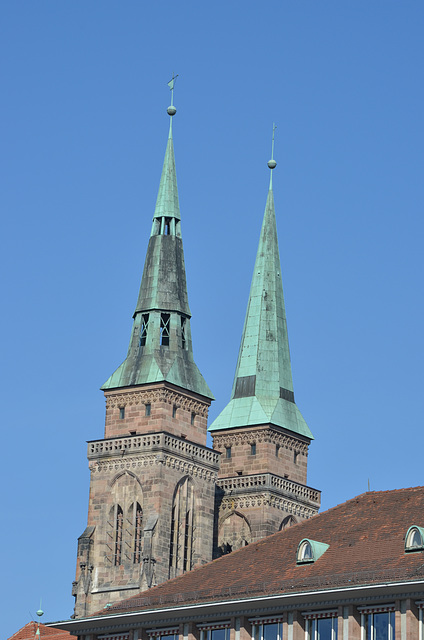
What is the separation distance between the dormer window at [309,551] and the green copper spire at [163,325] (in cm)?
4690

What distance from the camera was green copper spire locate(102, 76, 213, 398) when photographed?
386ft

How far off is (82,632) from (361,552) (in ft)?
38.4

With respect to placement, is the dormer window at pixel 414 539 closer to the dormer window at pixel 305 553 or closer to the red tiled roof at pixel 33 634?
the dormer window at pixel 305 553

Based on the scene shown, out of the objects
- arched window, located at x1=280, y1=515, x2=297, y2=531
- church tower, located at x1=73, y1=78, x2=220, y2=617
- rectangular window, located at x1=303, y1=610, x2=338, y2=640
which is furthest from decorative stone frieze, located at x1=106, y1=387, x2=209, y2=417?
rectangular window, located at x1=303, y1=610, x2=338, y2=640

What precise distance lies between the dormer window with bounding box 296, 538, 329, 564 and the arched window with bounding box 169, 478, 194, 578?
4287cm

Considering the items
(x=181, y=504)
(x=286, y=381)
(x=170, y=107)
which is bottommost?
(x=181, y=504)

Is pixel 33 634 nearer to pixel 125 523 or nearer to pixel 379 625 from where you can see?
pixel 125 523

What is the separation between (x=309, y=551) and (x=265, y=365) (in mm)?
56608

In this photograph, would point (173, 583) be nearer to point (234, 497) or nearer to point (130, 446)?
point (130, 446)

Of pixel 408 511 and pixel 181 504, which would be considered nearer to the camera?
pixel 408 511

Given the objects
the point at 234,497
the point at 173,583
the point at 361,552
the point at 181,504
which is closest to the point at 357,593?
the point at 361,552

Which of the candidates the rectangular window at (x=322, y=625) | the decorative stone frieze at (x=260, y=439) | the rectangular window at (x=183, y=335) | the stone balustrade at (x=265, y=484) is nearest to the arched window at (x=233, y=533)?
the stone balustrade at (x=265, y=484)

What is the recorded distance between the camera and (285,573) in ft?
228

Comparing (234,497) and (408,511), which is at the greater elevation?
(234,497)
